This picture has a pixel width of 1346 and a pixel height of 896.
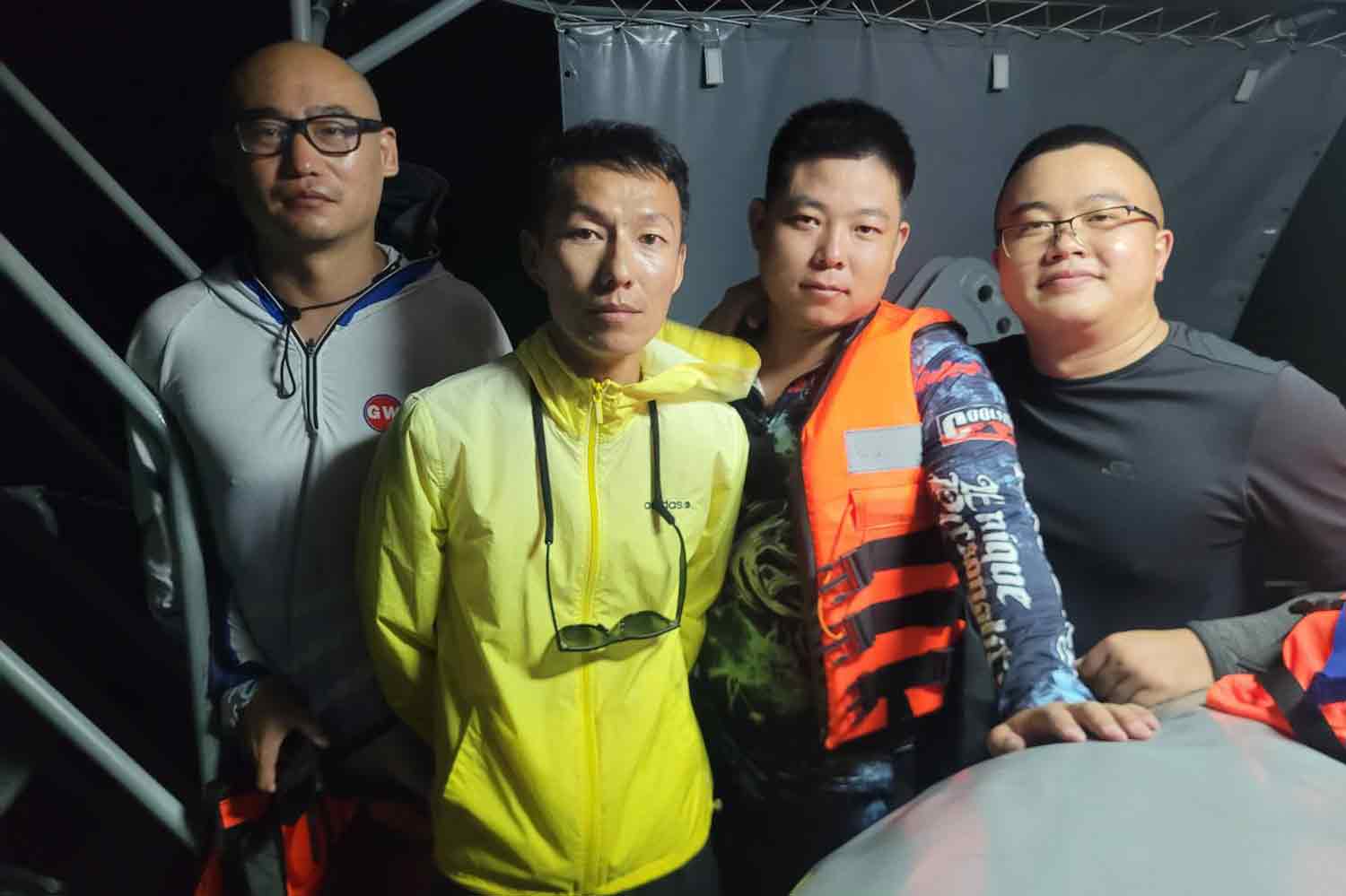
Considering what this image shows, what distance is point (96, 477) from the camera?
1.63m

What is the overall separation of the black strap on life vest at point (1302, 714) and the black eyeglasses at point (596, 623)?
20.0 inches

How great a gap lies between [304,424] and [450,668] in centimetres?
28

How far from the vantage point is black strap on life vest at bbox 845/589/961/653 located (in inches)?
34.6

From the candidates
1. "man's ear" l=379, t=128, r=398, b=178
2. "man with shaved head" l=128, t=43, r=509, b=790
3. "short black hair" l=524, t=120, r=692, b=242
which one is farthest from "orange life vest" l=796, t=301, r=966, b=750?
"man's ear" l=379, t=128, r=398, b=178

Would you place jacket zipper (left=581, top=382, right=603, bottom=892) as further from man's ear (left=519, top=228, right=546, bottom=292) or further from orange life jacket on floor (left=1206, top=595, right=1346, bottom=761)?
orange life jacket on floor (left=1206, top=595, right=1346, bottom=761)

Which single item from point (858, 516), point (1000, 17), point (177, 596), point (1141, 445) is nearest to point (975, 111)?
point (1000, 17)

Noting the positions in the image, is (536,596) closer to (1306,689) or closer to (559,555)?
(559,555)

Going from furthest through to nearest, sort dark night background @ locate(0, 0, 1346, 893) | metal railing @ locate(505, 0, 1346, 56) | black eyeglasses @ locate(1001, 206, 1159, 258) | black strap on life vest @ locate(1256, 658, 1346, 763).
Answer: dark night background @ locate(0, 0, 1346, 893) < metal railing @ locate(505, 0, 1346, 56) < black eyeglasses @ locate(1001, 206, 1159, 258) < black strap on life vest @ locate(1256, 658, 1346, 763)

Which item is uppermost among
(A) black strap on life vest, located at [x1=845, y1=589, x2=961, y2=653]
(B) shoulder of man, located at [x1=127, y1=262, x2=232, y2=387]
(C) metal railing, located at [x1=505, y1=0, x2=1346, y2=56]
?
(C) metal railing, located at [x1=505, y1=0, x2=1346, y2=56]

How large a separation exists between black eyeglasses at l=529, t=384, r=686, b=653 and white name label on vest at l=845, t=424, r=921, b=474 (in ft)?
0.58

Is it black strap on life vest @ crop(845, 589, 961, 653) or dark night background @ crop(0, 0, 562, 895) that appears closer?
black strap on life vest @ crop(845, 589, 961, 653)

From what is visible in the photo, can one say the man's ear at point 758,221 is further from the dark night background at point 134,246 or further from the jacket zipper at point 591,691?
the dark night background at point 134,246

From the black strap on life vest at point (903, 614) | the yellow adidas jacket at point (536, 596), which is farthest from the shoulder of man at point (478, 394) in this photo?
the black strap on life vest at point (903, 614)

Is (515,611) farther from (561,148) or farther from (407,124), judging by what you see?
(407,124)
